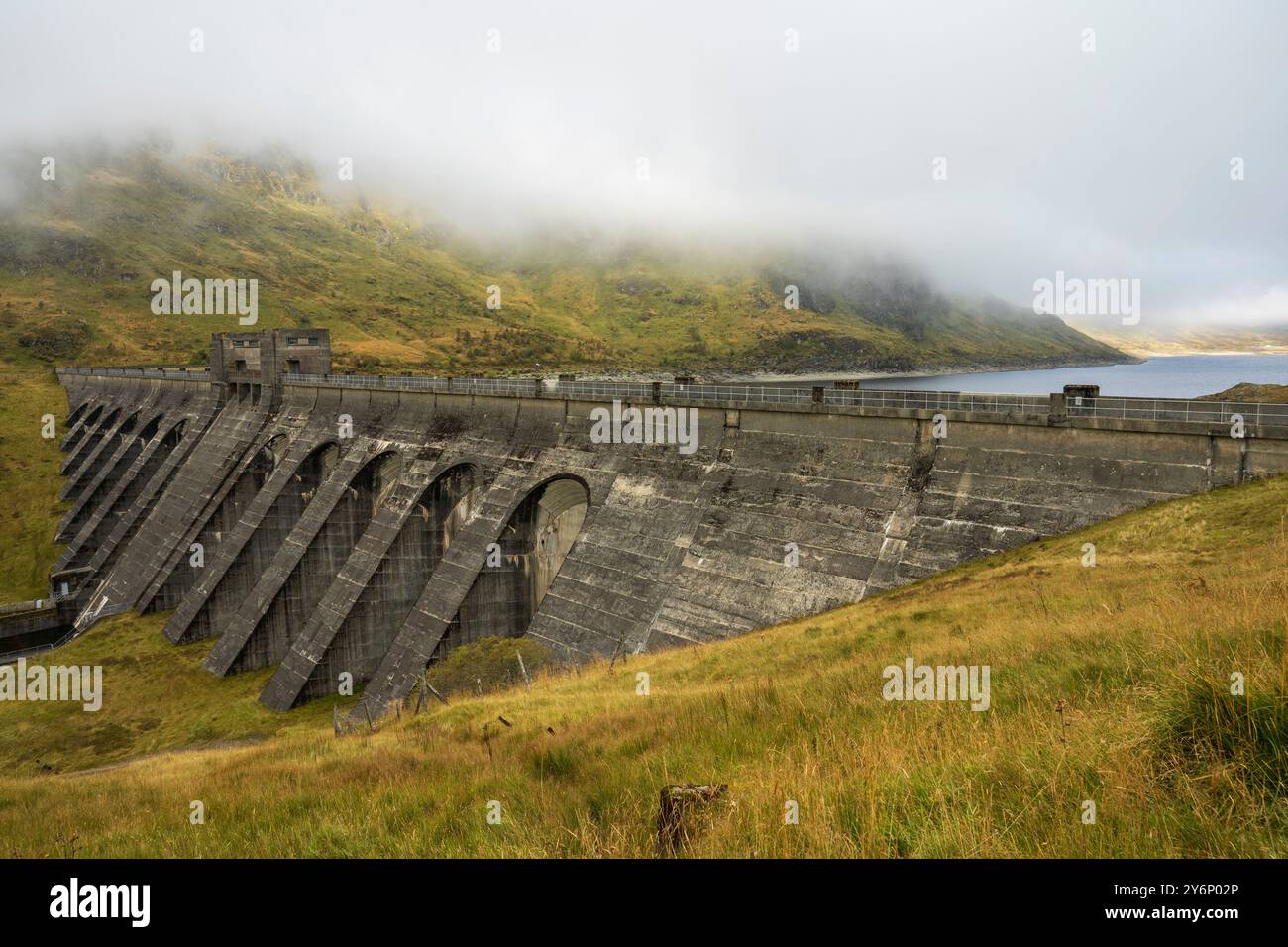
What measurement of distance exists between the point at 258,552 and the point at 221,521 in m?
7.05

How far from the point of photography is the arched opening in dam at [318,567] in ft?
132

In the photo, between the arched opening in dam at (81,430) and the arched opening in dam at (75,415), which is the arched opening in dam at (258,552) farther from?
the arched opening in dam at (75,415)

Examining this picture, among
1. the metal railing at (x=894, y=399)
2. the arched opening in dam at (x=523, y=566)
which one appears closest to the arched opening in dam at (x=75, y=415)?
the metal railing at (x=894, y=399)

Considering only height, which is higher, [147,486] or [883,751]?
[883,751]

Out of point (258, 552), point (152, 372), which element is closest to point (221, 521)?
point (258, 552)

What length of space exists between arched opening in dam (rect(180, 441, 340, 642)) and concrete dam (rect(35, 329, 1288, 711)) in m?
0.15

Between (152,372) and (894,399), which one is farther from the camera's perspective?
(152,372)

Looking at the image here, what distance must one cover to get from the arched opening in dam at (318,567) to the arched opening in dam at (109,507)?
2863cm

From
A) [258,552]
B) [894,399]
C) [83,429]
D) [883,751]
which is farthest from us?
[83,429]

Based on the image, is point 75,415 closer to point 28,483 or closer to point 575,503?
point 28,483
